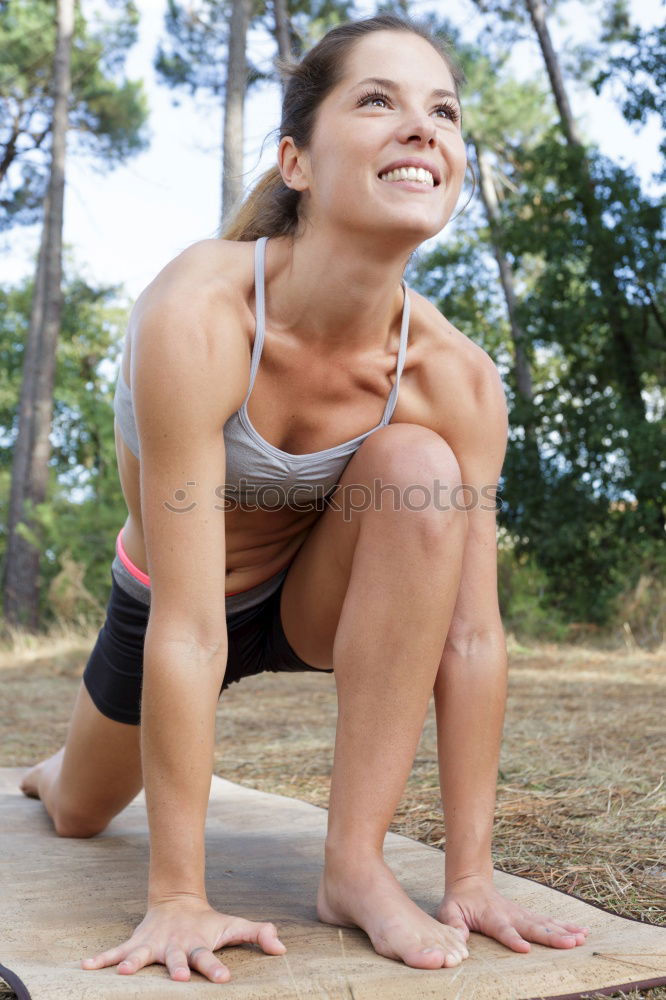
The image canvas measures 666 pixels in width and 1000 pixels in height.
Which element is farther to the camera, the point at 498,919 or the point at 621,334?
the point at 621,334

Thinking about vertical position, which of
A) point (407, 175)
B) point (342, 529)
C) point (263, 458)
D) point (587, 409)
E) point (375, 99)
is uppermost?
point (587, 409)

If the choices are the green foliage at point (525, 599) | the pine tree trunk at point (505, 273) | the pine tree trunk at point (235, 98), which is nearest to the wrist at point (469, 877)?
the green foliage at point (525, 599)

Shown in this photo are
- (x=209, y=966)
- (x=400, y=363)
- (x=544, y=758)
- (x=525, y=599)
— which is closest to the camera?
(x=209, y=966)

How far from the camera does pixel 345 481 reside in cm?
179

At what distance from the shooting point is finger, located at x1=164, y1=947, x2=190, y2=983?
1260 millimetres

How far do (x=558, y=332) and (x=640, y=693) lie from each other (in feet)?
13.1

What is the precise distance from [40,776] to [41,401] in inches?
296

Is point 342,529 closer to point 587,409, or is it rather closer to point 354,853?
point 354,853

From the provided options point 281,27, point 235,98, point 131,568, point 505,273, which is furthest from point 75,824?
point 505,273

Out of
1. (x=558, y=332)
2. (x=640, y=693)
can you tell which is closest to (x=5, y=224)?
(x=558, y=332)

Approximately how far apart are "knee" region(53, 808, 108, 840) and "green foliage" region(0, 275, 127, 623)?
614cm

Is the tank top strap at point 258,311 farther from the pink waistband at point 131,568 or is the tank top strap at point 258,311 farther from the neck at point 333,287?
the pink waistband at point 131,568

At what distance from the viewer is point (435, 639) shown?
1560 millimetres

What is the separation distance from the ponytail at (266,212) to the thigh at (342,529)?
1.39 ft
